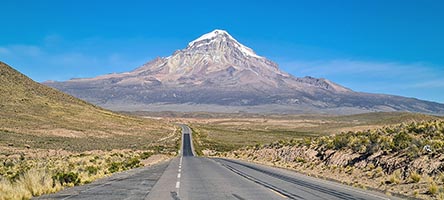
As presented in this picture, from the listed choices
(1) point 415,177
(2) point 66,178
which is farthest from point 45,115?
(1) point 415,177

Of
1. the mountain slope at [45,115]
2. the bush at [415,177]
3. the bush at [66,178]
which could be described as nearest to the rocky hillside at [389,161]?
the bush at [415,177]

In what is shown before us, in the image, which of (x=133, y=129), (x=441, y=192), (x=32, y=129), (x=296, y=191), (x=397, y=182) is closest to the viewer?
(x=441, y=192)

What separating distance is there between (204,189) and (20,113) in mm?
80345

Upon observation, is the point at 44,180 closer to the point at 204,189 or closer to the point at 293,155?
the point at 204,189

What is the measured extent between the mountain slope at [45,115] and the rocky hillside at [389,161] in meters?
46.8

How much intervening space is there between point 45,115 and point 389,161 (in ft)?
273

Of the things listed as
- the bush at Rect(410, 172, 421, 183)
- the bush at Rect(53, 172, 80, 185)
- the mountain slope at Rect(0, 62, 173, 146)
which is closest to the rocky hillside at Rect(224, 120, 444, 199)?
the bush at Rect(410, 172, 421, 183)

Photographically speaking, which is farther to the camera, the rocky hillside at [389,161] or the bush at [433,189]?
the rocky hillside at [389,161]

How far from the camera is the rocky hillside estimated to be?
18.5 meters

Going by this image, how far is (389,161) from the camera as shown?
22.8 metres

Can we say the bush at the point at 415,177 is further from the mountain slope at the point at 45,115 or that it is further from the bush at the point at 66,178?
the mountain slope at the point at 45,115

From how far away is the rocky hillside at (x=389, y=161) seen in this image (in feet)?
60.8

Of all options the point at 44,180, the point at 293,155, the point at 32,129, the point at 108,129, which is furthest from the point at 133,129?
the point at 44,180

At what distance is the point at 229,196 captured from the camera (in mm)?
15516
